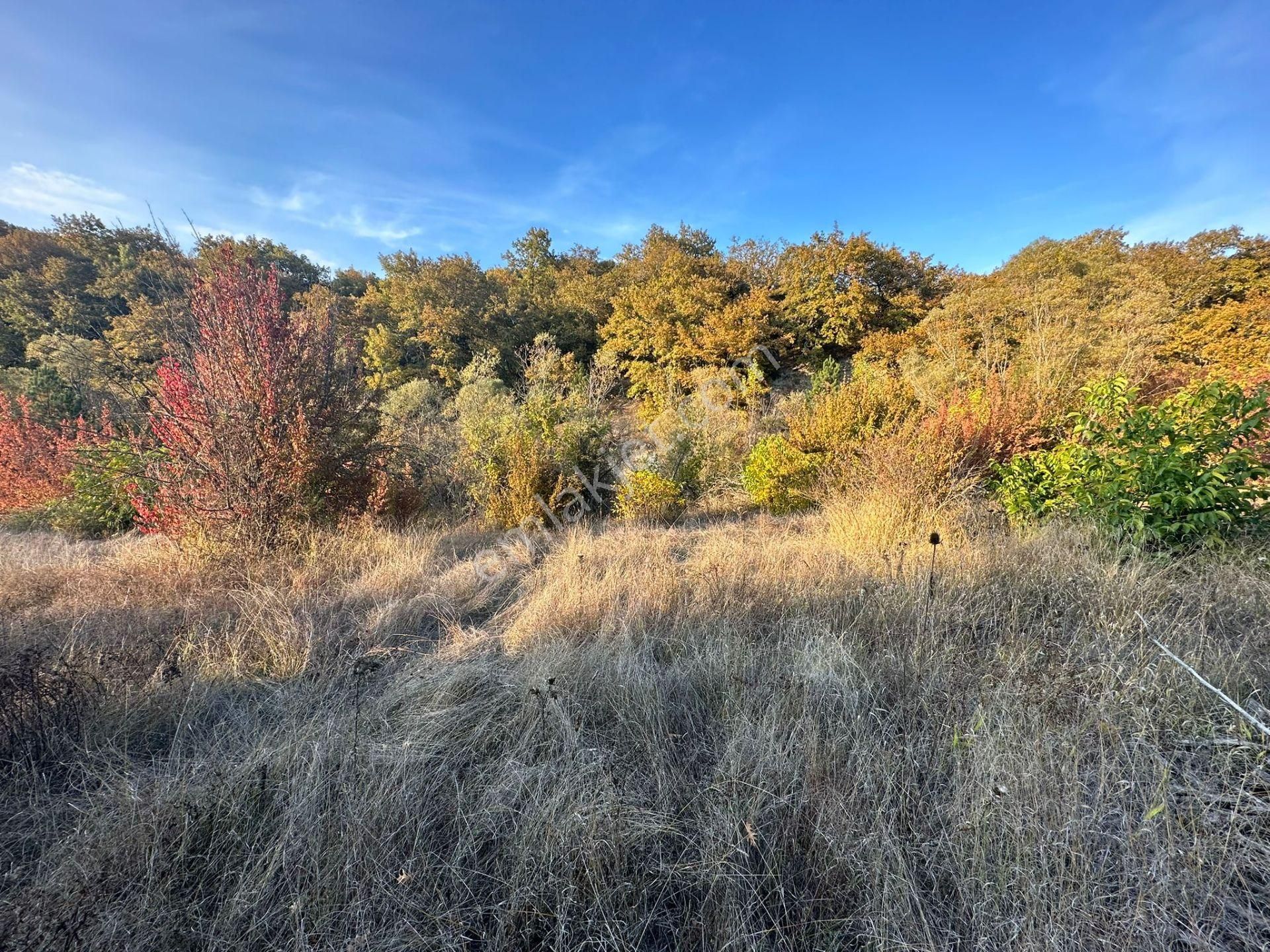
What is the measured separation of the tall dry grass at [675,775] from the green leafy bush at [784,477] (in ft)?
11.0

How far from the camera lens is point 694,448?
25.5 feet

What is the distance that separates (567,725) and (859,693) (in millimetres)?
1260

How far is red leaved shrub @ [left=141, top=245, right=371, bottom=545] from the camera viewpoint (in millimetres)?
3814

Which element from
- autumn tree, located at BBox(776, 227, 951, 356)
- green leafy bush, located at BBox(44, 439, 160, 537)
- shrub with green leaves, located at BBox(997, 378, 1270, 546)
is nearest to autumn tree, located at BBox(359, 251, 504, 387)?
green leafy bush, located at BBox(44, 439, 160, 537)

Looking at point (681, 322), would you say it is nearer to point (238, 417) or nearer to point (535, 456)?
point (535, 456)

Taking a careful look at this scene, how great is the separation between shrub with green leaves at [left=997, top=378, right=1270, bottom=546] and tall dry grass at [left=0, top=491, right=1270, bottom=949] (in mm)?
337

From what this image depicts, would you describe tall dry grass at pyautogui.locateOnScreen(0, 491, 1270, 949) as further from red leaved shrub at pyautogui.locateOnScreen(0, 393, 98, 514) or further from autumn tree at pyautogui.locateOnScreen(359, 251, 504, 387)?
autumn tree at pyautogui.locateOnScreen(359, 251, 504, 387)

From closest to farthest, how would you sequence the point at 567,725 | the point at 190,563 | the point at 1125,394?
the point at 567,725 → the point at 1125,394 → the point at 190,563

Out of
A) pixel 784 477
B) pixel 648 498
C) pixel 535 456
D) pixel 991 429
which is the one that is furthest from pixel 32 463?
pixel 991 429

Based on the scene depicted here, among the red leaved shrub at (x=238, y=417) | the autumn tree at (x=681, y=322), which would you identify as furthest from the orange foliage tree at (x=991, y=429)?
the autumn tree at (x=681, y=322)

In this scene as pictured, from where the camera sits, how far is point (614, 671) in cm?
215

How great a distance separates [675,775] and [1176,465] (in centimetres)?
394

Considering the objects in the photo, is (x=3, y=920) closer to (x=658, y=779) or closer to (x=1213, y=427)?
(x=658, y=779)

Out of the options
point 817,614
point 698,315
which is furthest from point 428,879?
point 698,315
